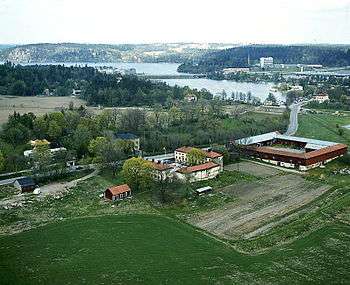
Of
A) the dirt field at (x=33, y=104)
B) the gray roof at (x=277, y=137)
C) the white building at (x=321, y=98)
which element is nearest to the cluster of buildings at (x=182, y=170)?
the gray roof at (x=277, y=137)

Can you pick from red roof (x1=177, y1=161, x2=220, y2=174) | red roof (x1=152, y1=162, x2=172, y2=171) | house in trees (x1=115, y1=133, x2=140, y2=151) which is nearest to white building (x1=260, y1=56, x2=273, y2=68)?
house in trees (x1=115, y1=133, x2=140, y2=151)

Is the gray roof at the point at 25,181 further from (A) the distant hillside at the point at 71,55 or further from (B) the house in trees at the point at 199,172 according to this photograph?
(A) the distant hillside at the point at 71,55

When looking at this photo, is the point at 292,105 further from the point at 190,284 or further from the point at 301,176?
the point at 190,284

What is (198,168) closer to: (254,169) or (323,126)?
(254,169)

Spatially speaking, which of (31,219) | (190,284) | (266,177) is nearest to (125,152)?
(266,177)

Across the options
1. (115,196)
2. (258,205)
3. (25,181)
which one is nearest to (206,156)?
(258,205)

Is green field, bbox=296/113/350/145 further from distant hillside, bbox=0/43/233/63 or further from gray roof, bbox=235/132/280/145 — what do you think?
distant hillside, bbox=0/43/233/63
